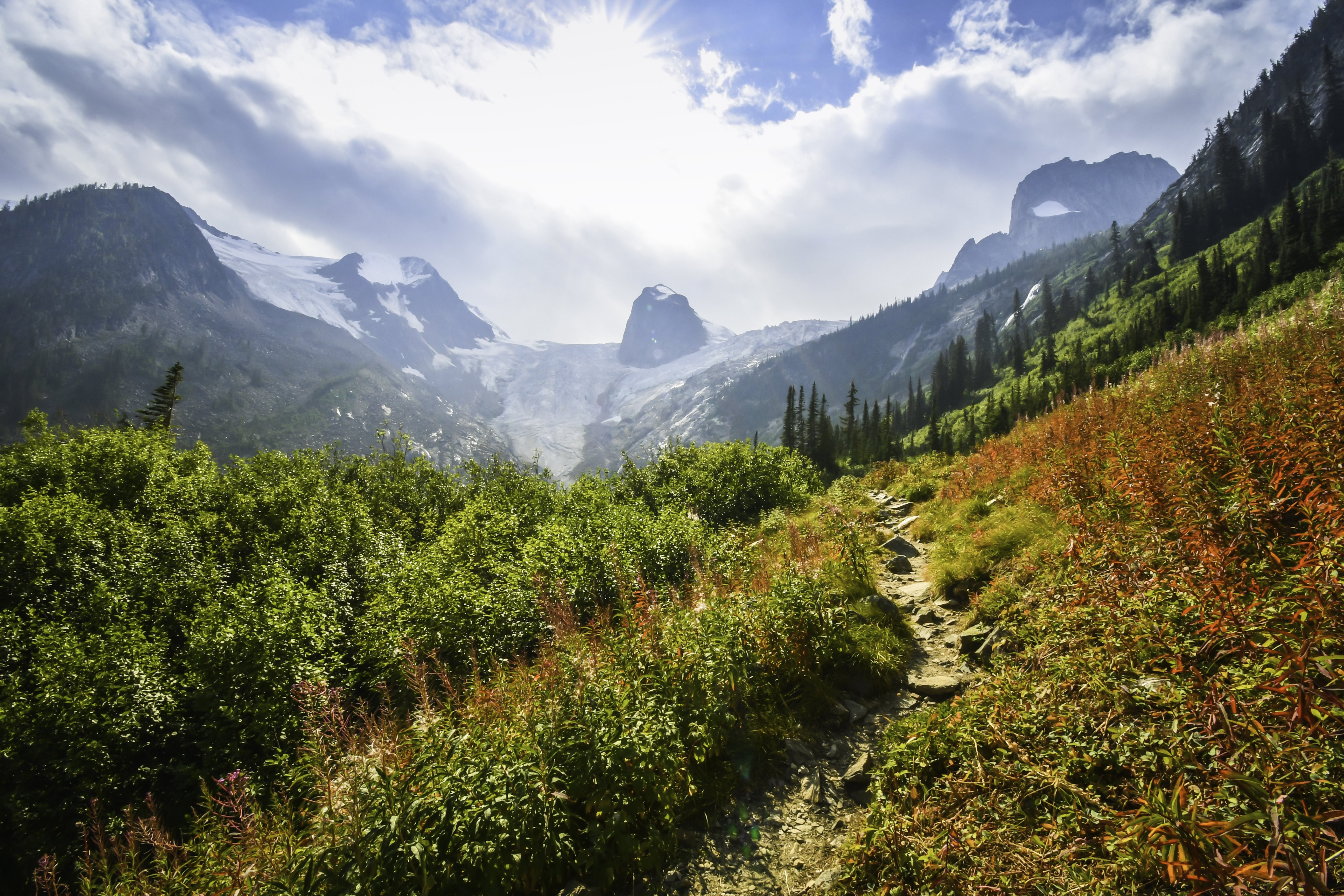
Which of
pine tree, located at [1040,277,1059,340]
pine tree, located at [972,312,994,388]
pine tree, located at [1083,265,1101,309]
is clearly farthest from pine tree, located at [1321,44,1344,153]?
pine tree, located at [972,312,994,388]

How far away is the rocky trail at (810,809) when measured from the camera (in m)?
4.77

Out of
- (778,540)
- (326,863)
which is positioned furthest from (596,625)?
(778,540)

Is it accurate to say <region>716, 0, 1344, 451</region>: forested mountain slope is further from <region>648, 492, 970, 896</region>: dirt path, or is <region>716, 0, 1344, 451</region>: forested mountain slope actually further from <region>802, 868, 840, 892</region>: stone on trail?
<region>802, 868, 840, 892</region>: stone on trail

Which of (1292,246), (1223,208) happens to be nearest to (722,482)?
(1292,246)

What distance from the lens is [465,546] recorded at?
18250mm

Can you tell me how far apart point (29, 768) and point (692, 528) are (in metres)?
16.0

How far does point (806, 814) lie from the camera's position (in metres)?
5.42

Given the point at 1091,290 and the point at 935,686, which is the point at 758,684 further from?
the point at 1091,290

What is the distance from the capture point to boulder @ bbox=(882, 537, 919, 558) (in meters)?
12.3

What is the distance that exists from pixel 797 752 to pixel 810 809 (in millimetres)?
822

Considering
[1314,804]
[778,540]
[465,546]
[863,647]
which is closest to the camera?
[1314,804]

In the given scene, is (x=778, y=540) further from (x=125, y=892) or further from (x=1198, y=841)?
(x=125, y=892)

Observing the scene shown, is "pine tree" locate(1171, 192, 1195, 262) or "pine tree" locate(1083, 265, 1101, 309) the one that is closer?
"pine tree" locate(1171, 192, 1195, 262)

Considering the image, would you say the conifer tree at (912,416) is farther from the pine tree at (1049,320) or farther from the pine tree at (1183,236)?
the pine tree at (1183,236)
